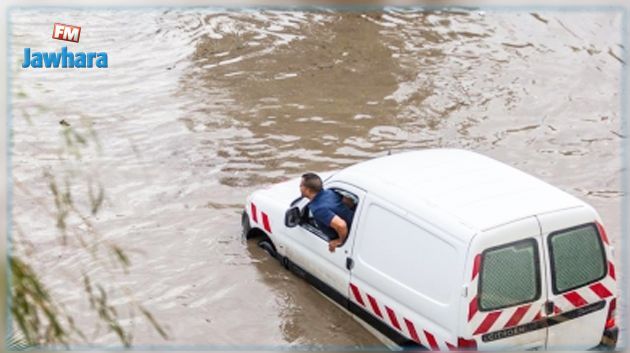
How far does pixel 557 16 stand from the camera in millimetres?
15266

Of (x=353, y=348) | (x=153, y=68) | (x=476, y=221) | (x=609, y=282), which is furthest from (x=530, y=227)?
(x=153, y=68)

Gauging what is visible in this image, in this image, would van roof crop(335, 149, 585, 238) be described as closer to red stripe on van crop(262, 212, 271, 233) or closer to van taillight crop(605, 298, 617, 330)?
van taillight crop(605, 298, 617, 330)

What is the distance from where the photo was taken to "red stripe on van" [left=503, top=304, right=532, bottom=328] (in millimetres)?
6195

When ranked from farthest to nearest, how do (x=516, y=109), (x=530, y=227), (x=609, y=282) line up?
(x=516, y=109), (x=609, y=282), (x=530, y=227)

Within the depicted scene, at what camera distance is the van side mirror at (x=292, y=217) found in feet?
25.4

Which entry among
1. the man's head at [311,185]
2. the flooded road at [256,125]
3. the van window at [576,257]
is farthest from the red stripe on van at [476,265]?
the man's head at [311,185]

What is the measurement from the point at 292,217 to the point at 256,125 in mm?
4031

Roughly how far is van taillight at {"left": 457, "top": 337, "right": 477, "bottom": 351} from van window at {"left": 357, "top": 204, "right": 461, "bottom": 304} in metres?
0.27

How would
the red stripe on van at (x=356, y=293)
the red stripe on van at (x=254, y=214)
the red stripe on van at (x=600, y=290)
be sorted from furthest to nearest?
the red stripe on van at (x=254, y=214)
the red stripe on van at (x=356, y=293)
the red stripe on van at (x=600, y=290)

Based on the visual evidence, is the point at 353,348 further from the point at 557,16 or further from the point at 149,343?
the point at 557,16

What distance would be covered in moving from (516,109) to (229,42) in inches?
177

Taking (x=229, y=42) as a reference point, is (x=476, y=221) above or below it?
above

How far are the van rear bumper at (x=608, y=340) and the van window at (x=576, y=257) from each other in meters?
0.47

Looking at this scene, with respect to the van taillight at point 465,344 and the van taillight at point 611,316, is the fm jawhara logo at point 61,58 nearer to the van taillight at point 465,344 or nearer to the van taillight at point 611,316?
the van taillight at point 465,344
